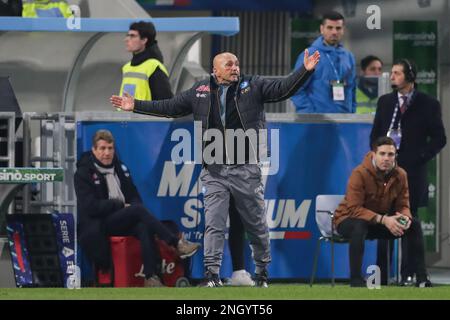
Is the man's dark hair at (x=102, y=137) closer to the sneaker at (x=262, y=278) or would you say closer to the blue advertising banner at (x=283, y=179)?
the blue advertising banner at (x=283, y=179)

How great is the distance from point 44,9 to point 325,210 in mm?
4716

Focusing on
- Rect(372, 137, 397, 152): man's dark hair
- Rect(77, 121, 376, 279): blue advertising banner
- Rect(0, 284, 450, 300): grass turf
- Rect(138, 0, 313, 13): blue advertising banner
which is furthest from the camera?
Rect(138, 0, 313, 13): blue advertising banner

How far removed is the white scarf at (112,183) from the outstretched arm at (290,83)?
1.79 meters

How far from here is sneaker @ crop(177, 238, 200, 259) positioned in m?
19.0

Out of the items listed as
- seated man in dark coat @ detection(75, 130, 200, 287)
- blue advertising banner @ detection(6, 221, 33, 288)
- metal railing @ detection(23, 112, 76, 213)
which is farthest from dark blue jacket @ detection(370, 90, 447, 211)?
blue advertising banner @ detection(6, 221, 33, 288)

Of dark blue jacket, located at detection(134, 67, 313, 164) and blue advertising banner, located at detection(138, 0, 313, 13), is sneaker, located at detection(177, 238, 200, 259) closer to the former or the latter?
dark blue jacket, located at detection(134, 67, 313, 164)

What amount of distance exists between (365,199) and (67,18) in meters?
3.84

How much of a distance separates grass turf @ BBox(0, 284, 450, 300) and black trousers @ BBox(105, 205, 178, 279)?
45.2 inches

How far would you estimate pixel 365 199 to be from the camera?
1873 cm

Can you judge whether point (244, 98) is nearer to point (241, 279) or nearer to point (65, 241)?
point (241, 279)

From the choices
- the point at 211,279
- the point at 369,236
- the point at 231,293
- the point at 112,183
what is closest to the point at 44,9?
the point at 112,183
